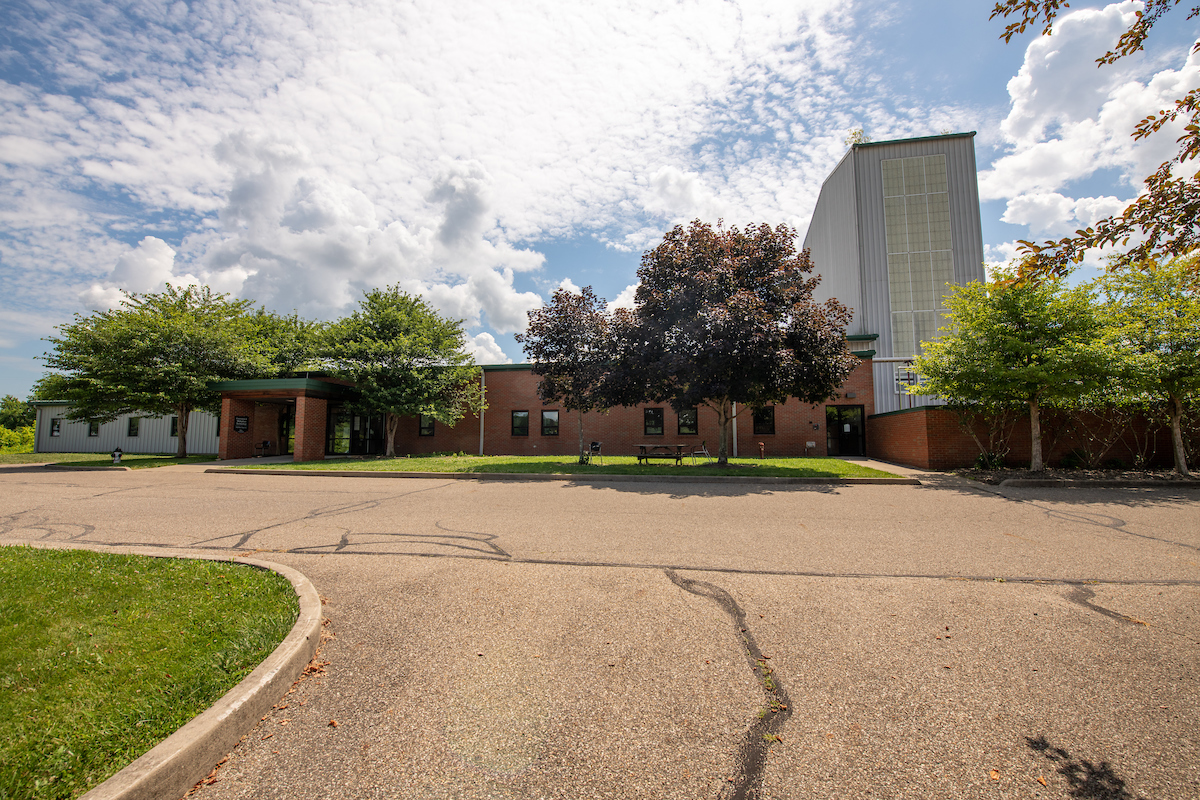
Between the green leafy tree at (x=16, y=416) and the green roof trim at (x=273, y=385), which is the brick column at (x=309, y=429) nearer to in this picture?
the green roof trim at (x=273, y=385)

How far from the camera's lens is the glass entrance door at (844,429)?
25.0m

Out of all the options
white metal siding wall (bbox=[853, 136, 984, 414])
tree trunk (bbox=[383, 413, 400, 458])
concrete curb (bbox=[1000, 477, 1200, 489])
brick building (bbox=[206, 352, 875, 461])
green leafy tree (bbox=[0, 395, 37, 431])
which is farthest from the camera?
green leafy tree (bbox=[0, 395, 37, 431])

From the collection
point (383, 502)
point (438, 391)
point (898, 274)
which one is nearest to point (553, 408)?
point (438, 391)

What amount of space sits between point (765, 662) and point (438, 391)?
22538 millimetres

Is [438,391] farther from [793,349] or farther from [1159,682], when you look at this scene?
[1159,682]

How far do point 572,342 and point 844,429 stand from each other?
14077 mm

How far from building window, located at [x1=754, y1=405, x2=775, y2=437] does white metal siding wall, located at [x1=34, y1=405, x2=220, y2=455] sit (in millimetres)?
30052

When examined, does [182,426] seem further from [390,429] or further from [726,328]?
[726,328]

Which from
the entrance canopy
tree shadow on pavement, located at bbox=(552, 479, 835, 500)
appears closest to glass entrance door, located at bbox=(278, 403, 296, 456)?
the entrance canopy

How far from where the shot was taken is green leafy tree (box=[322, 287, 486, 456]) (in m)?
23.8

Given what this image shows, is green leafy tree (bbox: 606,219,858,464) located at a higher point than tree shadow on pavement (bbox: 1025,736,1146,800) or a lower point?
higher

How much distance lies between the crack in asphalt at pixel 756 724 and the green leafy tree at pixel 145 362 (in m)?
27.6

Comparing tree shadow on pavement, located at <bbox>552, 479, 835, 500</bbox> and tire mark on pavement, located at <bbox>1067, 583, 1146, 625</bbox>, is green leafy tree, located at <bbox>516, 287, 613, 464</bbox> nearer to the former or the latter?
tree shadow on pavement, located at <bbox>552, 479, 835, 500</bbox>

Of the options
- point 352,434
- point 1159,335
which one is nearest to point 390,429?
point 352,434
